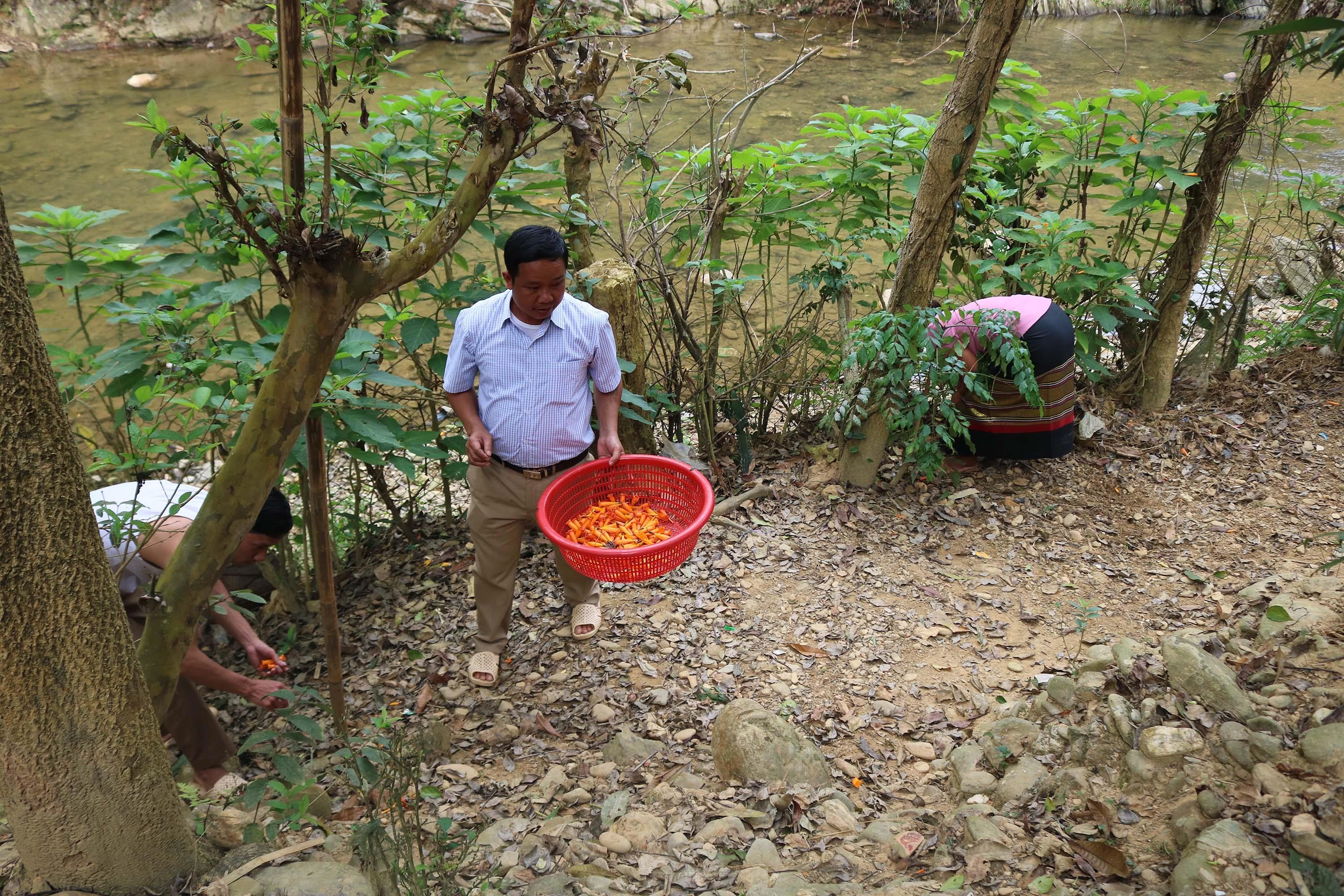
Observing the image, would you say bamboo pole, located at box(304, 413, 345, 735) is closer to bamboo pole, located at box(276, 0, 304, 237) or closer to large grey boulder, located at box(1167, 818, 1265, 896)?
bamboo pole, located at box(276, 0, 304, 237)

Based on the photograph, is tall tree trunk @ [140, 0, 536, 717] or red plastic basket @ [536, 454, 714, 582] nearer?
tall tree trunk @ [140, 0, 536, 717]

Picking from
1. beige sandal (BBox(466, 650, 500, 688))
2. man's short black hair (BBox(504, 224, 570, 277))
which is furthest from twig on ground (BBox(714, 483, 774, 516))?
man's short black hair (BBox(504, 224, 570, 277))

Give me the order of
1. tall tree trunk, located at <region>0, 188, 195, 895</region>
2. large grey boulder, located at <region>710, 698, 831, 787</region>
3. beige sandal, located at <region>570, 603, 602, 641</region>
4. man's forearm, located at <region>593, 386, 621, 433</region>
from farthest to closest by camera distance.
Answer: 1. beige sandal, located at <region>570, 603, 602, 641</region>
2. man's forearm, located at <region>593, 386, 621, 433</region>
3. large grey boulder, located at <region>710, 698, 831, 787</region>
4. tall tree trunk, located at <region>0, 188, 195, 895</region>

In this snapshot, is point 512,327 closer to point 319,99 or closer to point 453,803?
point 319,99

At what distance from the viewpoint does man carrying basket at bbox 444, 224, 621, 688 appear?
3.00 meters

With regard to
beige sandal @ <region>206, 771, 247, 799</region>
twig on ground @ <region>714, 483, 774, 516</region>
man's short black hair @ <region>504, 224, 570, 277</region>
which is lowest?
beige sandal @ <region>206, 771, 247, 799</region>

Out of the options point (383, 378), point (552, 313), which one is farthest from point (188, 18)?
point (552, 313)

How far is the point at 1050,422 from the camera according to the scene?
14.2ft

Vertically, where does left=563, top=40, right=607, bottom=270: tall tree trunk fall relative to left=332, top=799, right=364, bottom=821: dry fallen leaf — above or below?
above

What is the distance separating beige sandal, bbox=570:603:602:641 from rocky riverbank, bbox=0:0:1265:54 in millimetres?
13162

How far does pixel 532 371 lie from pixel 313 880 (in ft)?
5.40

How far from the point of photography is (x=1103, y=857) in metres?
2.23

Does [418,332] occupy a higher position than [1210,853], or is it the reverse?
[418,332]

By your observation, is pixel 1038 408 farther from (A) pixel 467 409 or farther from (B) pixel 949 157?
(A) pixel 467 409
